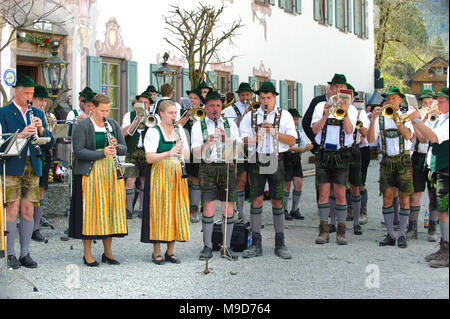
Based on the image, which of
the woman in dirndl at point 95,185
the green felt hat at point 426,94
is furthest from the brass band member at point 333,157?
the woman in dirndl at point 95,185

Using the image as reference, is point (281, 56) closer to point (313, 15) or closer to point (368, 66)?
point (313, 15)

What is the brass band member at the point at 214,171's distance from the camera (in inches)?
271

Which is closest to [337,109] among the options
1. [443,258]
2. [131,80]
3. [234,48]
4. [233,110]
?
[233,110]

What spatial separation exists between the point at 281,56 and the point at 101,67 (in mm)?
8170

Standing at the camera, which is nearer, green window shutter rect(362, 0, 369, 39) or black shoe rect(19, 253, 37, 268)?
black shoe rect(19, 253, 37, 268)

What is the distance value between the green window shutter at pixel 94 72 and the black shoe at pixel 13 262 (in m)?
6.09

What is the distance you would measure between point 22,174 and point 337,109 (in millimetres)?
3427

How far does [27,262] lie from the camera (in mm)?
6543

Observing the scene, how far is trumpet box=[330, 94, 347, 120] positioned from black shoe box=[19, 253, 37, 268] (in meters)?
3.56

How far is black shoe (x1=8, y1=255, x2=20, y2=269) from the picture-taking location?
21.0ft

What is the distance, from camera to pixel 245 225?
7422 millimetres

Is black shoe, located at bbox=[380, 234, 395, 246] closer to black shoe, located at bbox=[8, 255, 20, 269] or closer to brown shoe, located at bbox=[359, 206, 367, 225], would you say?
brown shoe, located at bbox=[359, 206, 367, 225]

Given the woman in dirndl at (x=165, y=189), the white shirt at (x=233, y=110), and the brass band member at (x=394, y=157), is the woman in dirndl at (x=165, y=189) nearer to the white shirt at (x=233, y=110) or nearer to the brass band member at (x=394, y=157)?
the brass band member at (x=394, y=157)

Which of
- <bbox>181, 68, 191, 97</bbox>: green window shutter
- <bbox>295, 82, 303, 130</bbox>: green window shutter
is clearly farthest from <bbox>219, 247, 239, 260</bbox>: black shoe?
<bbox>295, 82, 303, 130</bbox>: green window shutter
